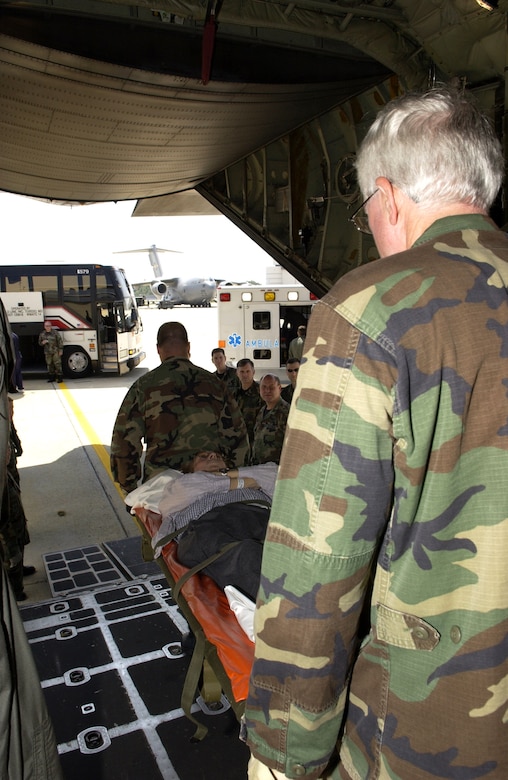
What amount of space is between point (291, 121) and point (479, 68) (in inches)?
90.8

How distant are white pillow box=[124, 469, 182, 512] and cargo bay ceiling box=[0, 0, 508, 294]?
2.47m

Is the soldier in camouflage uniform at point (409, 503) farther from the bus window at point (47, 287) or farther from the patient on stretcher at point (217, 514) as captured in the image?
the bus window at point (47, 287)

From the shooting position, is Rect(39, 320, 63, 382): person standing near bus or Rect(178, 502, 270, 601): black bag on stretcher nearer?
Rect(178, 502, 270, 601): black bag on stretcher

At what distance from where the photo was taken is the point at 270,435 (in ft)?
18.4

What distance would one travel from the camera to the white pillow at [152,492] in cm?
323

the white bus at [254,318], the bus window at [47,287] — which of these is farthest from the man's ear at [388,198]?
the bus window at [47,287]

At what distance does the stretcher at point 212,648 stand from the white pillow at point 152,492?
735 millimetres

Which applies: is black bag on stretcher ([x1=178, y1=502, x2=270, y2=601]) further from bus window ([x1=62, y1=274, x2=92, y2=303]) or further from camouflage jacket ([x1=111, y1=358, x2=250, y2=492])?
bus window ([x1=62, y1=274, x2=92, y2=303])

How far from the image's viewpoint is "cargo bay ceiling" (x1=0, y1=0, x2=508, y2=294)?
3.14 m

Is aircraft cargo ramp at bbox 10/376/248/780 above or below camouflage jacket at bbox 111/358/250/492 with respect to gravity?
below

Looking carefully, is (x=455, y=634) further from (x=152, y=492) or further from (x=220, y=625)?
(x=152, y=492)

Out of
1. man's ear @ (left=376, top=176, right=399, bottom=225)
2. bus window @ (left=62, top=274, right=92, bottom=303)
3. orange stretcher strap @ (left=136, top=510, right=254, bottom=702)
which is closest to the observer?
man's ear @ (left=376, top=176, right=399, bottom=225)

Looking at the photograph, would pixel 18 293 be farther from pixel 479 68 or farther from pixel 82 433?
pixel 479 68

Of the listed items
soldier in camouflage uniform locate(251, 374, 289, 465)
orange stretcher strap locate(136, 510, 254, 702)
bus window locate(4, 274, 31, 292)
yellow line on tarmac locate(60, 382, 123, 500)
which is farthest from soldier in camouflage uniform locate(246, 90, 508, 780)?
bus window locate(4, 274, 31, 292)
